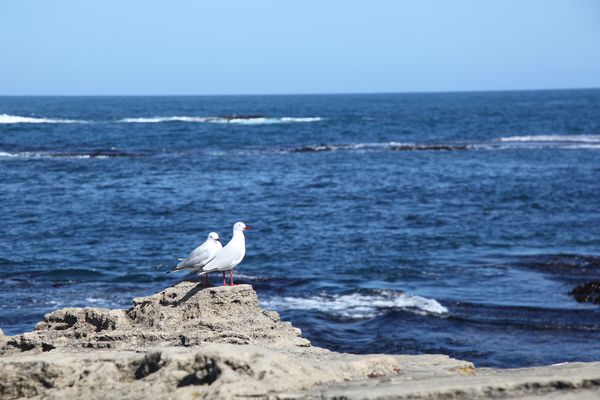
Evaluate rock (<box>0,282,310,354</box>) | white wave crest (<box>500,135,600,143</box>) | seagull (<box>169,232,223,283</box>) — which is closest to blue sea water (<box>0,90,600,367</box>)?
seagull (<box>169,232,223,283</box>)

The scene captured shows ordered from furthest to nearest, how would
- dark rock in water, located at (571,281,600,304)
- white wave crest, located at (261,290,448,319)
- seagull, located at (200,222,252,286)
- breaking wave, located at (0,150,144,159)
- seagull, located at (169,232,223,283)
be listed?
breaking wave, located at (0,150,144,159) → dark rock in water, located at (571,281,600,304) → white wave crest, located at (261,290,448,319) → seagull, located at (169,232,223,283) → seagull, located at (200,222,252,286)

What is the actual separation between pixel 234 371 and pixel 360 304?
37.6 ft

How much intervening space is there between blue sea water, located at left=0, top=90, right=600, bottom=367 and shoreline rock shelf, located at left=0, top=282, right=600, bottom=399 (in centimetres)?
674

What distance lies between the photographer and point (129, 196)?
104 ft

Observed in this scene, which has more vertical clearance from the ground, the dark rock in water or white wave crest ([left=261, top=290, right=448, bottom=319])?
the dark rock in water

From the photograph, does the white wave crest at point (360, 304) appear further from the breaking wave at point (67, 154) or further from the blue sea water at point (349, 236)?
the breaking wave at point (67, 154)

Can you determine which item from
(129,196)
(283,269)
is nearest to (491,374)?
(283,269)

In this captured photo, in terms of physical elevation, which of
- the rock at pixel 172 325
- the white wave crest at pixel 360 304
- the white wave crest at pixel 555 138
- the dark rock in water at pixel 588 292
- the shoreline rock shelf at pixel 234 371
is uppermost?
the shoreline rock shelf at pixel 234 371

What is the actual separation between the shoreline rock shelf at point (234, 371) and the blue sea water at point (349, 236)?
22.1 ft

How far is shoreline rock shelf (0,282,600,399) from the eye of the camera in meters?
4.96

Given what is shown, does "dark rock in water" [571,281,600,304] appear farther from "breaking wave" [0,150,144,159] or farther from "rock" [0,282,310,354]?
"breaking wave" [0,150,144,159]

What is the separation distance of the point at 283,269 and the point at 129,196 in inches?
532

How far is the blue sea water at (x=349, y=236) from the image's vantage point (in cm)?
1507

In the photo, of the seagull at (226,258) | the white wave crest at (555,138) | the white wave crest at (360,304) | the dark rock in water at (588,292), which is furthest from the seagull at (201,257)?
the white wave crest at (555,138)
